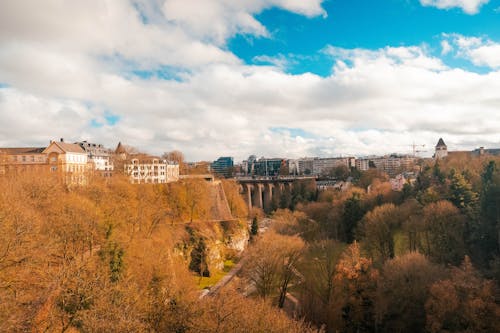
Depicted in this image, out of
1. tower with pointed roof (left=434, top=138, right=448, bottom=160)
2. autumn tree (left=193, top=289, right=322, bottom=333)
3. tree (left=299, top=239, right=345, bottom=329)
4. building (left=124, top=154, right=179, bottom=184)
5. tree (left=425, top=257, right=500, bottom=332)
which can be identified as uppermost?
tower with pointed roof (left=434, top=138, right=448, bottom=160)

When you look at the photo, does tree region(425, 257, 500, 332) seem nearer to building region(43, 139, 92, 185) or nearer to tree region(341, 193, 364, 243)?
tree region(341, 193, 364, 243)

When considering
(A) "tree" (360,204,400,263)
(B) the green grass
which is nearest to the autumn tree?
(B) the green grass

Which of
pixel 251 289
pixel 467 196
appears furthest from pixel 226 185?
pixel 467 196

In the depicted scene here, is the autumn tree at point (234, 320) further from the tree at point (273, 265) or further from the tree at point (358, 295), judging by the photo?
the tree at point (273, 265)

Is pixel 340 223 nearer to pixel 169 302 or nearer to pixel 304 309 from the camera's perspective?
pixel 304 309

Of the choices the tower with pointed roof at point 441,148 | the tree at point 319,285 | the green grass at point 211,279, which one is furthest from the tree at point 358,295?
the tower with pointed roof at point 441,148
